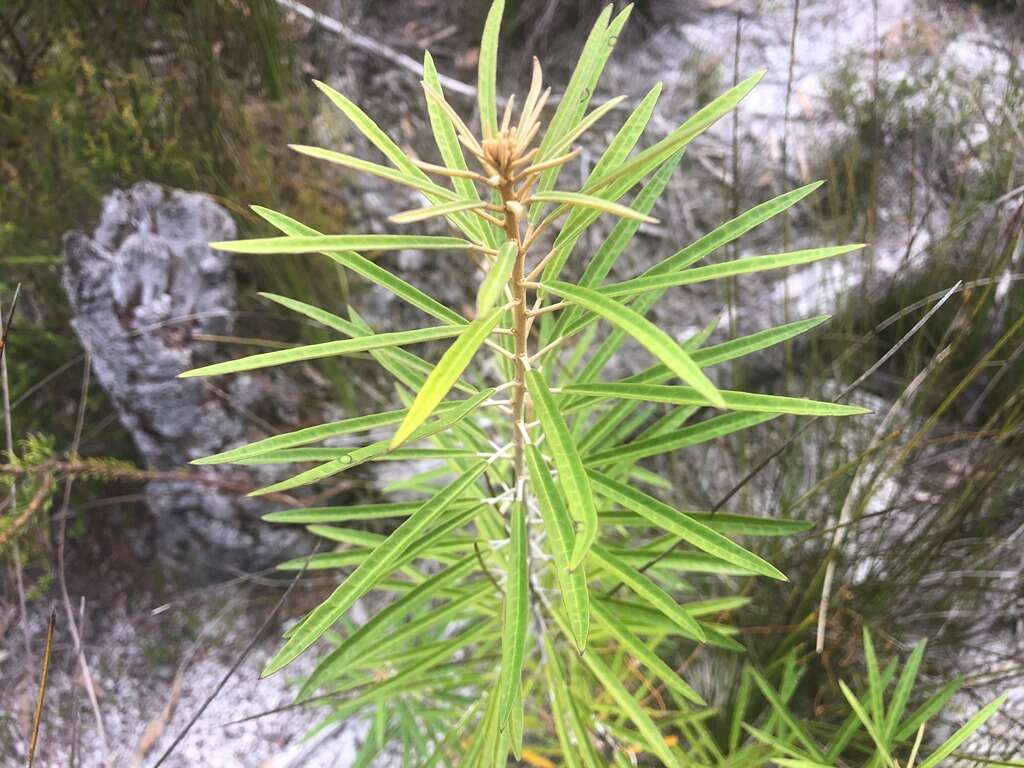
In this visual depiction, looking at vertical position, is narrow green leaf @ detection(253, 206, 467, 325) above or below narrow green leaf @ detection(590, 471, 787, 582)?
above

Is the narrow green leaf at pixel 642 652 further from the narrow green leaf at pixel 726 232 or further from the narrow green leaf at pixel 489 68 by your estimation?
the narrow green leaf at pixel 489 68

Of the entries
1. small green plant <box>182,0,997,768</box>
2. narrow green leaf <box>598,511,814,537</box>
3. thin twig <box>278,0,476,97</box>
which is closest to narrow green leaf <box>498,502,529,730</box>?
small green plant <box>182,0,997,768</box>

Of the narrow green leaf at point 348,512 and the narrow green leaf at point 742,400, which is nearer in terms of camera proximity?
the narrow green leaf at point 742,400

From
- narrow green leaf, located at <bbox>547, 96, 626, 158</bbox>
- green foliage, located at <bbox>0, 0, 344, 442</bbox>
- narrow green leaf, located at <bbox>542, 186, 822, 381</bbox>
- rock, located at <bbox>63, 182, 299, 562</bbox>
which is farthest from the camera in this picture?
green foliage, located at <bbox>0, 0, 344, 442</bbox>

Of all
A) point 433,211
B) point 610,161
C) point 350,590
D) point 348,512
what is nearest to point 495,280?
point 433,211

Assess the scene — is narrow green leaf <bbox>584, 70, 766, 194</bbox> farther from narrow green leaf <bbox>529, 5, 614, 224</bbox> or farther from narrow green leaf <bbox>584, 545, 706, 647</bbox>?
narrow green leaf <bbox>584, 545, 706, 647</bbox>

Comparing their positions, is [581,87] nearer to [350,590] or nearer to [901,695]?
[350,590]

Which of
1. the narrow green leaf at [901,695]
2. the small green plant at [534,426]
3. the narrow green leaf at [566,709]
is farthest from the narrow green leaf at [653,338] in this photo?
the narrow green leaf at [901,695]
